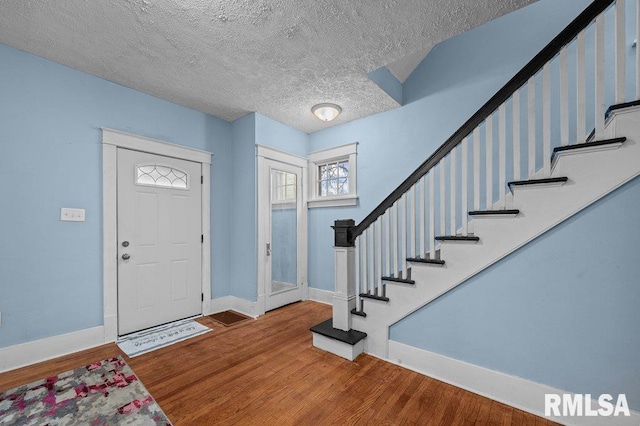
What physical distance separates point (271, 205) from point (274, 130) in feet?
3.81

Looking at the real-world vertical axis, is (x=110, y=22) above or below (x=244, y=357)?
above

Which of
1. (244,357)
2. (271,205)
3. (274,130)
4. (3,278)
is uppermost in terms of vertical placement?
(274,130)

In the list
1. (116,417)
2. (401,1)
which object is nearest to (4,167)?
(116,417)

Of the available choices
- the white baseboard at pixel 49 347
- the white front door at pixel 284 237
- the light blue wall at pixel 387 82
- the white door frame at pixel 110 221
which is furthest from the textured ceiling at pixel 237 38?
the white baseboard at pixel 49 347

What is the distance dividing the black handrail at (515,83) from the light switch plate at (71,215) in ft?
9.81

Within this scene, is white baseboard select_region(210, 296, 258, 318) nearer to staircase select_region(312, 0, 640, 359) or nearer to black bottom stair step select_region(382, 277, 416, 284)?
staircase select_region(312, 0, 640, 359)

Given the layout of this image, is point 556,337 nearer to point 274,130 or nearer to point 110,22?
point 274,130

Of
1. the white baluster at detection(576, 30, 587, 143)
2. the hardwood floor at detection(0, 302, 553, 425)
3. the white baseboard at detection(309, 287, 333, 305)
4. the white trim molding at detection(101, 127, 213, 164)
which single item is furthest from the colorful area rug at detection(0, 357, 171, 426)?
the white baluster at detection(576, 30, 587, 143)

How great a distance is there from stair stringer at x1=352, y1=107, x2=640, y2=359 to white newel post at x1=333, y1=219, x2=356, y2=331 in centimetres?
29

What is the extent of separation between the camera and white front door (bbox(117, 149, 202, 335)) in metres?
2.91

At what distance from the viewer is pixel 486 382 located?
1.87m

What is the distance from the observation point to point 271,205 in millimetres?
3832

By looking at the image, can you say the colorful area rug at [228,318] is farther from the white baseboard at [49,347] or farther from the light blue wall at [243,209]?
the white baseboard at [49,347]

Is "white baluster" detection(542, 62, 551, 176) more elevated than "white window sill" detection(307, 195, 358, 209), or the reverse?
"white baluster" detection(542, 62, 551, 176)
